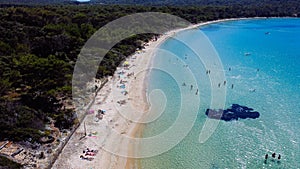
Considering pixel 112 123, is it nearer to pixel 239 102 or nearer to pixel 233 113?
pixel 233 113

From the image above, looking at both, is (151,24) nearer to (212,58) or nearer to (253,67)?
(212,58)

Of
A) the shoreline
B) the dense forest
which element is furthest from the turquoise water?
the dense forest

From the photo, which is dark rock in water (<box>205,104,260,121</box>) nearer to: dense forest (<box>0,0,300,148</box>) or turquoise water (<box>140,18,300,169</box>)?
turquoise water (<box>140,18,300,169</box>)

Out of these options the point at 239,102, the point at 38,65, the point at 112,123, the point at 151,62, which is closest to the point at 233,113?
the point at 239,102

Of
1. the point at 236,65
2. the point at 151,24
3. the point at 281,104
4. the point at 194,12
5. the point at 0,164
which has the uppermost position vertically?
the point at 194,12

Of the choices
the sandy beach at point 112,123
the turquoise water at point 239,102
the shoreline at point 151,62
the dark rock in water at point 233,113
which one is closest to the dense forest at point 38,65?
the sandy beach at point 112,123

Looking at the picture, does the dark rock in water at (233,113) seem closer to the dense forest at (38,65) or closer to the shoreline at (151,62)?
the shoreline at (151,62)

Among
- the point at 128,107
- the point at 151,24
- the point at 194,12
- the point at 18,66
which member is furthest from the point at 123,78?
the point at 194,12
